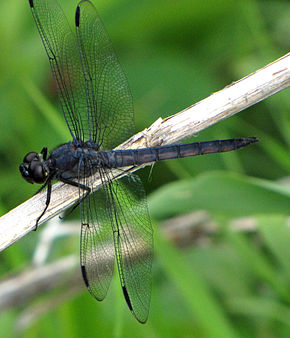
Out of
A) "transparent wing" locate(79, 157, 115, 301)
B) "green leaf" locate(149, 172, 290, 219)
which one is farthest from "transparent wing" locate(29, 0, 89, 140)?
"green leaf" locate(149, 172, 290, 219)

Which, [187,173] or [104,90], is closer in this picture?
[104,90]

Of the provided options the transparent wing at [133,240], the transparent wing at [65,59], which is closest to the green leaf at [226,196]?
the transparent wing at [133,240]

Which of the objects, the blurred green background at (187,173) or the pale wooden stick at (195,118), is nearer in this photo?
the pale wooden stick at (195,118)

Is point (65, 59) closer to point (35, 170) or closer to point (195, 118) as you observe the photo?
point (35, 170)

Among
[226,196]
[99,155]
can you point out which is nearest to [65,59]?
[99,155]

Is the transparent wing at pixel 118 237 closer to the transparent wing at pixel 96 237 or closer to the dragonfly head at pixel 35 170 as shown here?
the transparent wing at pixel 96 237

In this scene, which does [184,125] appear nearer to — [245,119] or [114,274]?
[114,274]

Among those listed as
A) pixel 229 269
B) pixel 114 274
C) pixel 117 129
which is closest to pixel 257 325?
pixel 229 269
